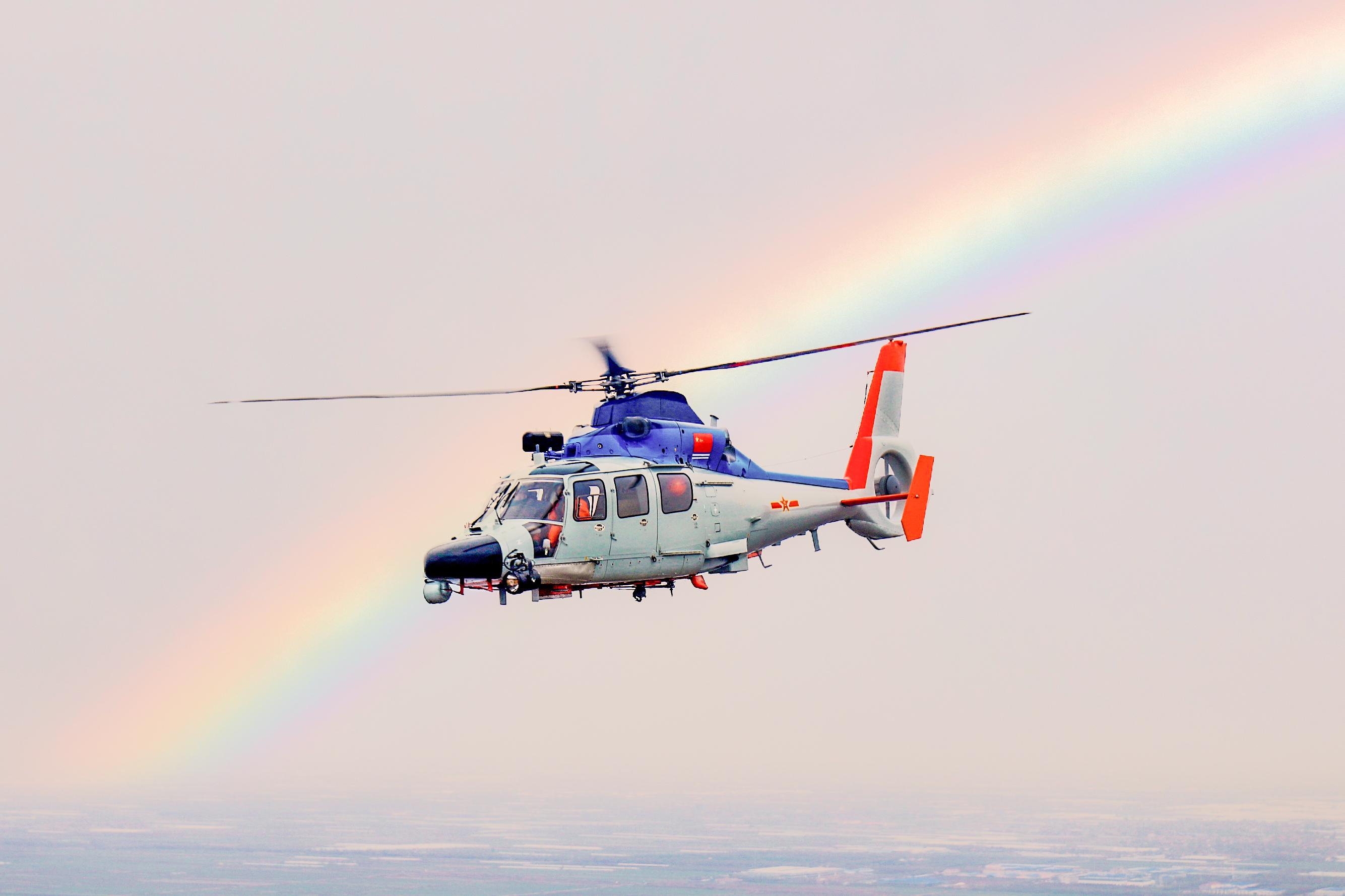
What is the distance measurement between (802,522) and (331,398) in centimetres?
1289

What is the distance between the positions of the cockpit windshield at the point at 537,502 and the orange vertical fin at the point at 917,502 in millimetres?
12290

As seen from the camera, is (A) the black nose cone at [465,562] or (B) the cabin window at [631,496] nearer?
(A) the black nose cone at [465,562]

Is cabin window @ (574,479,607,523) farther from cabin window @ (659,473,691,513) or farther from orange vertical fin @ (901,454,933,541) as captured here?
orange vertical fin @ (901,454,933,541)

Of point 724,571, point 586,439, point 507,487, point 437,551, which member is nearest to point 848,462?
point 724,571

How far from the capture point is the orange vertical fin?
38.3m

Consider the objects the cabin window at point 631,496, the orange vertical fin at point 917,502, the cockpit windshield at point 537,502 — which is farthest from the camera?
the orange vertical fin at point 917,502

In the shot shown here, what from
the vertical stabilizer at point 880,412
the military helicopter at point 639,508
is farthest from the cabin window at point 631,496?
the vertical stabilizer at point 880,412

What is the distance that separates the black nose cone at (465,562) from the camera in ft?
92.1

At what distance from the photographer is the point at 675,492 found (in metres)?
32.3

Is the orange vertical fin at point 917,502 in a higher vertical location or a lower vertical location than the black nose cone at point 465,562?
higher

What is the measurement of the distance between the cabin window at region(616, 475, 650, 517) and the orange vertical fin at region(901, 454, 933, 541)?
9940 mm

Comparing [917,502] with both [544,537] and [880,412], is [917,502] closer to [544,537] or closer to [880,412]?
[880,412]

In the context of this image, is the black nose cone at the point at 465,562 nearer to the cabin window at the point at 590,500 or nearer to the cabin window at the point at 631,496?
the cabin window at the point at 590,500

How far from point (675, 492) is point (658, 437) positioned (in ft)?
5.36
